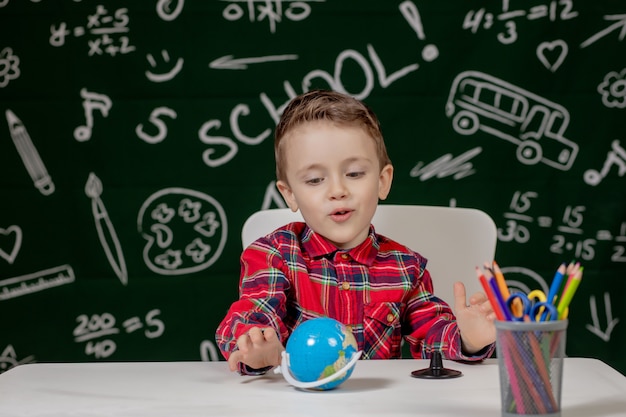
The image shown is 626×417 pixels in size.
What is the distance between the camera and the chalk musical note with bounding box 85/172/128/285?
2385mm

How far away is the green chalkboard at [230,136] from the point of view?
A: 7.80ft

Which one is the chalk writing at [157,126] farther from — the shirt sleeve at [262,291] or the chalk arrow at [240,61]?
the shirt sleeve at [262,291]

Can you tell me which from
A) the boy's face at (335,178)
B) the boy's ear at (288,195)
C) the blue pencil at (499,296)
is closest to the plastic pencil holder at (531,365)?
the blue pencil at (499,296)

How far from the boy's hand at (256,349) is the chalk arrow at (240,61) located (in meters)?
1.46

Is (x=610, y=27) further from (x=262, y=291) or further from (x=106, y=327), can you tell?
(x=106, y=327)

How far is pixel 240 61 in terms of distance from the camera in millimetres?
2391

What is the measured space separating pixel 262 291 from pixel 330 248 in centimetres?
15

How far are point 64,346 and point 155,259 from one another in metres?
0.37

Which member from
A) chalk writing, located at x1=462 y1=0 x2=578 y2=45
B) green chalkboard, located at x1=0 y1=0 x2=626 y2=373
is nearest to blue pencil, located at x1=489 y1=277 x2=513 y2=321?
green chalkboard, located at x1=0 y1=0 x2=626 y2=373

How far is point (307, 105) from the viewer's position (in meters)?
1.39

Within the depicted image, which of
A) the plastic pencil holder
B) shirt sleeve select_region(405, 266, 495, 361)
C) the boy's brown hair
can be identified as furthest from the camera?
the boy's brown hair

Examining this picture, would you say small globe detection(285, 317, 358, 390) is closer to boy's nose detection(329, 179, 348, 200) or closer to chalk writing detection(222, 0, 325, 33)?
boy's nose detection(329, 179, 348, 200)

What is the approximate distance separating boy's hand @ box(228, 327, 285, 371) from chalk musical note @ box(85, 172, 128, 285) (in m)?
1.44

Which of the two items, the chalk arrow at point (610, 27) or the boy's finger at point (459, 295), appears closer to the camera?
the boy's finger at point (459, 295)
